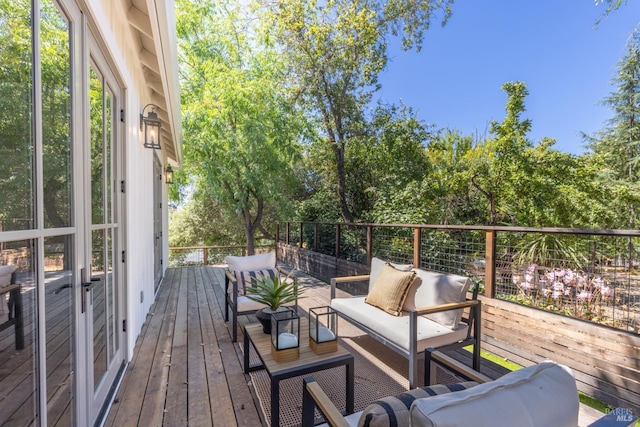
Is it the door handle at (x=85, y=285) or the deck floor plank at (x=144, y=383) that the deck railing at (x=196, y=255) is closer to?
the deck floor plank at (x=144, y=383)

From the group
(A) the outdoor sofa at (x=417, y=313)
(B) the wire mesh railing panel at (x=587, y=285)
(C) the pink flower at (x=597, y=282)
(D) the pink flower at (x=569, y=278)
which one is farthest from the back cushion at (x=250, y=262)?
(C) the pink flower at (x=597, y=282)

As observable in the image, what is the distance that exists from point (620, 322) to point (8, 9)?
4518 mm

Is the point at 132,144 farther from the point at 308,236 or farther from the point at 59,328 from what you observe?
the point at 308,236

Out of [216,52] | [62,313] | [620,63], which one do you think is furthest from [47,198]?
[620,63]

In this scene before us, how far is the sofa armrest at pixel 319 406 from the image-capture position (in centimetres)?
117

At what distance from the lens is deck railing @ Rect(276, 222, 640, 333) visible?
278 centimetres

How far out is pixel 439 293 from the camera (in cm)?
278

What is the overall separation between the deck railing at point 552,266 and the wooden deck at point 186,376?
108 centimetres

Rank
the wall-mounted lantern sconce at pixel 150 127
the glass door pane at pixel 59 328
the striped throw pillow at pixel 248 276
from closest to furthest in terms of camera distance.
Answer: the glass door pane at pixel 59 328
the wall-mounted lantern sconce at pixel 150 127
the striped throw pillow at pixel 248 276

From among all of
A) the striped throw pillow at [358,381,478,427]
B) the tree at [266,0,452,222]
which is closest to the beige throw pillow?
the striped throw pillow at [358,381,478,427]

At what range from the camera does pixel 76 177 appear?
161cm

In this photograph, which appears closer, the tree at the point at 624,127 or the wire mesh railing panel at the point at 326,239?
the wire mesh railing panel at the point at 326,239

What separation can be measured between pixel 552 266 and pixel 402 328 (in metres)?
2.30

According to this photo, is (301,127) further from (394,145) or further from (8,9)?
(8,9)
